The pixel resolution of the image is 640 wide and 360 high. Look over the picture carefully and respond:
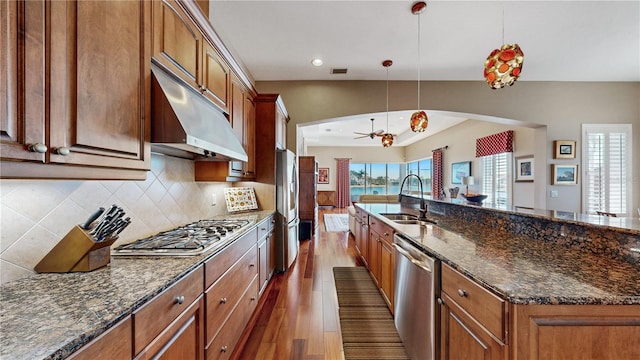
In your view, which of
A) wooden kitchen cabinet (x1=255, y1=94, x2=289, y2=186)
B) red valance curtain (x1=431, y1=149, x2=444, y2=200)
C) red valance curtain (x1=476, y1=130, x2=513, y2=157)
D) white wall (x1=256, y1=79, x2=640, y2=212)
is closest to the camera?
wooden kitchen cabinet (x1=255, y1=94, x2=289, y2=186)

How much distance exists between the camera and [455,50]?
316cm

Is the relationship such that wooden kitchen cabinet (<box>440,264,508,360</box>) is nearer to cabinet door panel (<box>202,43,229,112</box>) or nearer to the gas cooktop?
the gas cooktop

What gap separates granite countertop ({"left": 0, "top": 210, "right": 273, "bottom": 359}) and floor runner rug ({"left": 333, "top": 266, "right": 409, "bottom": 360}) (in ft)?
4.84

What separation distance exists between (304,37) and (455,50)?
193 cm

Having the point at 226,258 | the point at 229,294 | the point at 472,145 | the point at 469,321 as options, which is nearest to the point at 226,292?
the point at 229,294

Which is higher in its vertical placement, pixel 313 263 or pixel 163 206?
pixel 163 206

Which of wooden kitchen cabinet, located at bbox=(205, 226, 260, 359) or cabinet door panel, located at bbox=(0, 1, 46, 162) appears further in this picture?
wooden kitchen cabinet, located at bbox=(205, 226, 260, 359)

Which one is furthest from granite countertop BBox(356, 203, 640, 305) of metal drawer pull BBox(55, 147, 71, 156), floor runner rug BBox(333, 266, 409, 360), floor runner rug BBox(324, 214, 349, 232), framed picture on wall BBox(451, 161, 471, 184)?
framed picture on wall BBox(451, 161, 471, 184)

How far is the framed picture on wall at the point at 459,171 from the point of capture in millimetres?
6553

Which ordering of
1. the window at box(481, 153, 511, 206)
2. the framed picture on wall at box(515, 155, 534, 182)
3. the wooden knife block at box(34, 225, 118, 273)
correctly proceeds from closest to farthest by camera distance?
the wooden knife block at box(34, 225, 118, 273) < the framed picture on wall at box(515, 155, 534, 182) < the window at box(481, 153, 511, 206)

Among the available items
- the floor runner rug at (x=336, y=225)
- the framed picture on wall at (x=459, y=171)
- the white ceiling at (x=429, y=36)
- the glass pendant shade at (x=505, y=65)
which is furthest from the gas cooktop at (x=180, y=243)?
the framed picture on wall at (x=459, y=171)

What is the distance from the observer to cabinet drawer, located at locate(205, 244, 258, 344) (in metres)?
1.42

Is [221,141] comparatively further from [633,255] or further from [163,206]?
[633,255]

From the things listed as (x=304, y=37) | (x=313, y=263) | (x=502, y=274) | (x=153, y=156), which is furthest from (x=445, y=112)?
(x=153, y=156)
